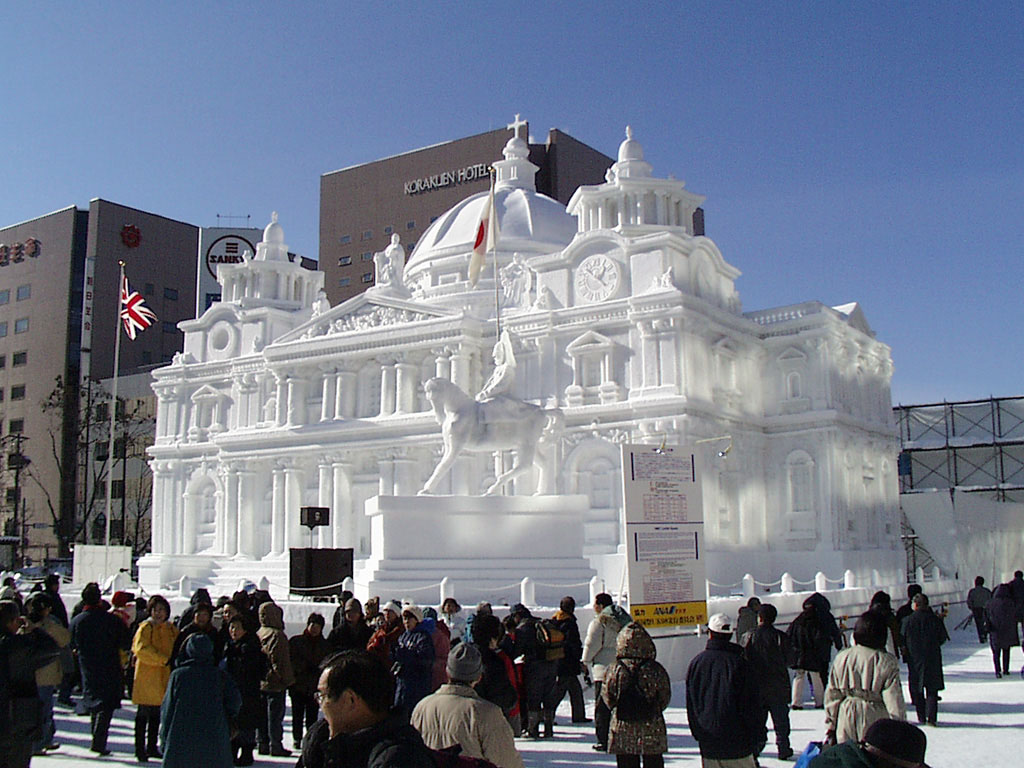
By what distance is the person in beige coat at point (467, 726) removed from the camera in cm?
731

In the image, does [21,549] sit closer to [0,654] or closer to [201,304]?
[201,304]

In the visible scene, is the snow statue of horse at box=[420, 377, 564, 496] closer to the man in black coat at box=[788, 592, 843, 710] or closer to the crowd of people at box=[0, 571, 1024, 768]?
the crowd of people at box=[0, 571, 1024, 768]

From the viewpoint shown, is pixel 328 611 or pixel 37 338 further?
pixel 37 338

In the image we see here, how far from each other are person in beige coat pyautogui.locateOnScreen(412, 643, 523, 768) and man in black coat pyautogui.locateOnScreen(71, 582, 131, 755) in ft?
28.9

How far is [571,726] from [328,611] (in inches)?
408

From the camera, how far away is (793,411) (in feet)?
155

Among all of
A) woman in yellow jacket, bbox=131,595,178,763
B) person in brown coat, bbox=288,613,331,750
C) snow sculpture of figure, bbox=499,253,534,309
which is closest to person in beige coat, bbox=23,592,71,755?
woman in yellow jacket, bbox=131,595,178,763

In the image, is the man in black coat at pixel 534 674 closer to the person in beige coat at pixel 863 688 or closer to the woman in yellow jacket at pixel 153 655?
the woman in yellow jacket at pixel 153 655

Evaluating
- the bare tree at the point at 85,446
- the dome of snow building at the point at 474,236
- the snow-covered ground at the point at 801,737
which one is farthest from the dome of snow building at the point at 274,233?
the snow-covered ground at the point at 801,737

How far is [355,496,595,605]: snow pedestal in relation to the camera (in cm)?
2956

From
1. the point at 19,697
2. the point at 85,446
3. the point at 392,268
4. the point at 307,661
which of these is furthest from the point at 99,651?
the point at 85,446

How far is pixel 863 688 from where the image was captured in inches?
407

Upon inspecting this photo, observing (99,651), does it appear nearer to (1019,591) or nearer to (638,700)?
(638,700)

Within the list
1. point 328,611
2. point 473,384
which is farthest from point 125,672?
point 473,384
